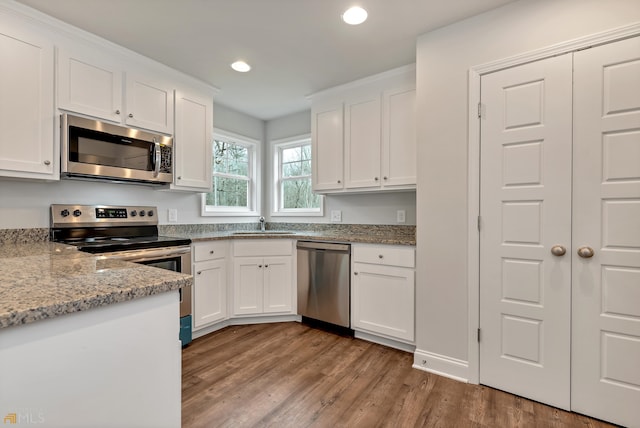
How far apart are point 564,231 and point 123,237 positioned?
3.22 meters

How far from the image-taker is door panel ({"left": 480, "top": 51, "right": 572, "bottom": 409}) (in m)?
1.72

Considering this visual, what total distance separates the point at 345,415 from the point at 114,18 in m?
2.90

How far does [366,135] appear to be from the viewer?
2836mm

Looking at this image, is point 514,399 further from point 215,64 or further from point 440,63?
point 215,64

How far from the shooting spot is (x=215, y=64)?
103 inches

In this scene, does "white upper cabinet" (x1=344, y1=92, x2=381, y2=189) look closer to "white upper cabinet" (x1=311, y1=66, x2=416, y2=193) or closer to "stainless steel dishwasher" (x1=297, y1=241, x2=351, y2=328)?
"white upper cabinet" (x1=311, y1=66, x2=416, y2=193)

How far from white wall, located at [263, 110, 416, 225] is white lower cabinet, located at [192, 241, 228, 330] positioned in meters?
1.23

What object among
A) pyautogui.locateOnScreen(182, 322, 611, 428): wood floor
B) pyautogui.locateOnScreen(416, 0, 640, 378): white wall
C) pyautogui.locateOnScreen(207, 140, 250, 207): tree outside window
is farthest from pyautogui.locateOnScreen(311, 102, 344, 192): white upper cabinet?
pyautogui.locateOnScreen(182, 322, 611, 428): wood floor

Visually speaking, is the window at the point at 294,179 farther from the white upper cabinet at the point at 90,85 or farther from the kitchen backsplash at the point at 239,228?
the white upper cabinet at the point at 90,85

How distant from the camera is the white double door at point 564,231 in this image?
1568 mm

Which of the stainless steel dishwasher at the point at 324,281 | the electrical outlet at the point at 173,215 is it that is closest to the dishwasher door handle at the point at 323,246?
the stainless steel dishwasher at the point at 324,281

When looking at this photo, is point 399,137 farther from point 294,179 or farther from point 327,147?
point 294,179

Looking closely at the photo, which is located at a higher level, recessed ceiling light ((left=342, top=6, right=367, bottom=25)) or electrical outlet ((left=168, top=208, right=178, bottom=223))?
recessed ceiling light ((left=342, top=6, right=367, bottom=25))

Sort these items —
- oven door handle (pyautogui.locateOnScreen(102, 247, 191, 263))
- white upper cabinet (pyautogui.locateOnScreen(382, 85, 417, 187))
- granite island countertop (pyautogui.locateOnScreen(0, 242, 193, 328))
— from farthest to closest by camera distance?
white upper cabinet (pyautogui.locateOnScreen(382, 85, 417, 187)), oven door handle (pyautogui.locateOnScreen(102, 247, 191, 263)), granite island countertop (pyautogui.locateOnScreen(0, 242, 193, 328))
